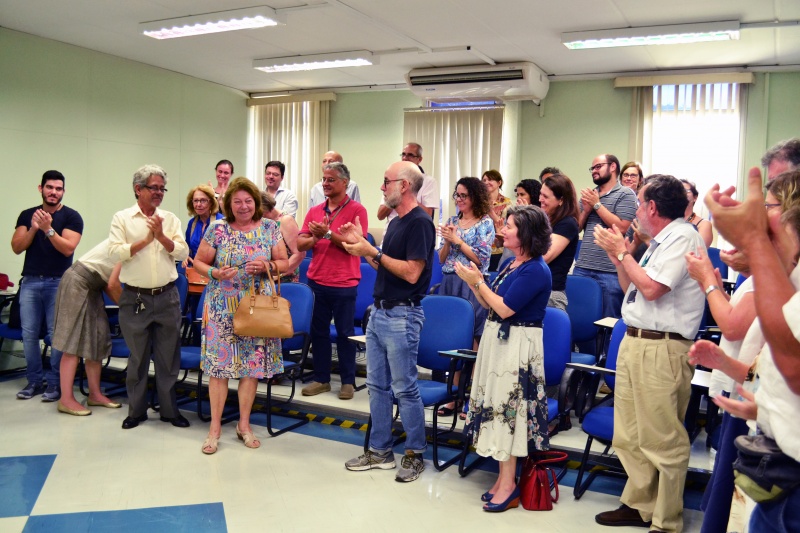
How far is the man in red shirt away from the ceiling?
6.04 feet

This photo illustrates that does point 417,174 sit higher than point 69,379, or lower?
higher

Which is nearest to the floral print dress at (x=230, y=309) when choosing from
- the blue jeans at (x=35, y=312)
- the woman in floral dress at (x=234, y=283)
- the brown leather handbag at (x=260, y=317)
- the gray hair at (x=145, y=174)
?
the woman in floral dress at (x=234, y=283)

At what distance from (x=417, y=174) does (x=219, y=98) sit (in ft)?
21.6

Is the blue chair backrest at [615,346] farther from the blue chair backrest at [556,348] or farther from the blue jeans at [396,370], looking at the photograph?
the blue jeans at [396,370]

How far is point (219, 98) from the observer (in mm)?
9773

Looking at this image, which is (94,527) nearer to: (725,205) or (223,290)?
(223,290)

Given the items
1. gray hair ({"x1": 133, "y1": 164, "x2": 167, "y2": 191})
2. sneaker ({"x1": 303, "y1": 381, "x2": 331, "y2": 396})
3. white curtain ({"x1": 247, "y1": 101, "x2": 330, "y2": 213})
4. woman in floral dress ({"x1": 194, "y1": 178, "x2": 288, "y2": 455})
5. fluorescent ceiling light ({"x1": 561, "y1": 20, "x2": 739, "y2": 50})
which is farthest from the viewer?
white curtain ({"x1": 247, "y1": 101, "x2": 330, "y2": 213})

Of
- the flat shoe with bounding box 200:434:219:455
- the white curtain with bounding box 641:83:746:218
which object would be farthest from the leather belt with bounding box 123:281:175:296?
the white curtain with bounding box 641:83:746:218

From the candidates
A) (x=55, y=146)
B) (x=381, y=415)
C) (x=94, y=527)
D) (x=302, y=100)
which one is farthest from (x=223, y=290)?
(x=302, y=100)

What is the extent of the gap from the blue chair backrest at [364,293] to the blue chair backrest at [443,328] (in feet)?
4.94

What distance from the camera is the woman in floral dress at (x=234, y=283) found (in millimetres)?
4359

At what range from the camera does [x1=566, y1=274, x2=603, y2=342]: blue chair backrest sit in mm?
4777

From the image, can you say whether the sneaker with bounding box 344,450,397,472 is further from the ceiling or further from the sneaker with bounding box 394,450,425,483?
the ceiling

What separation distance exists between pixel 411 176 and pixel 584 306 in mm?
1675
